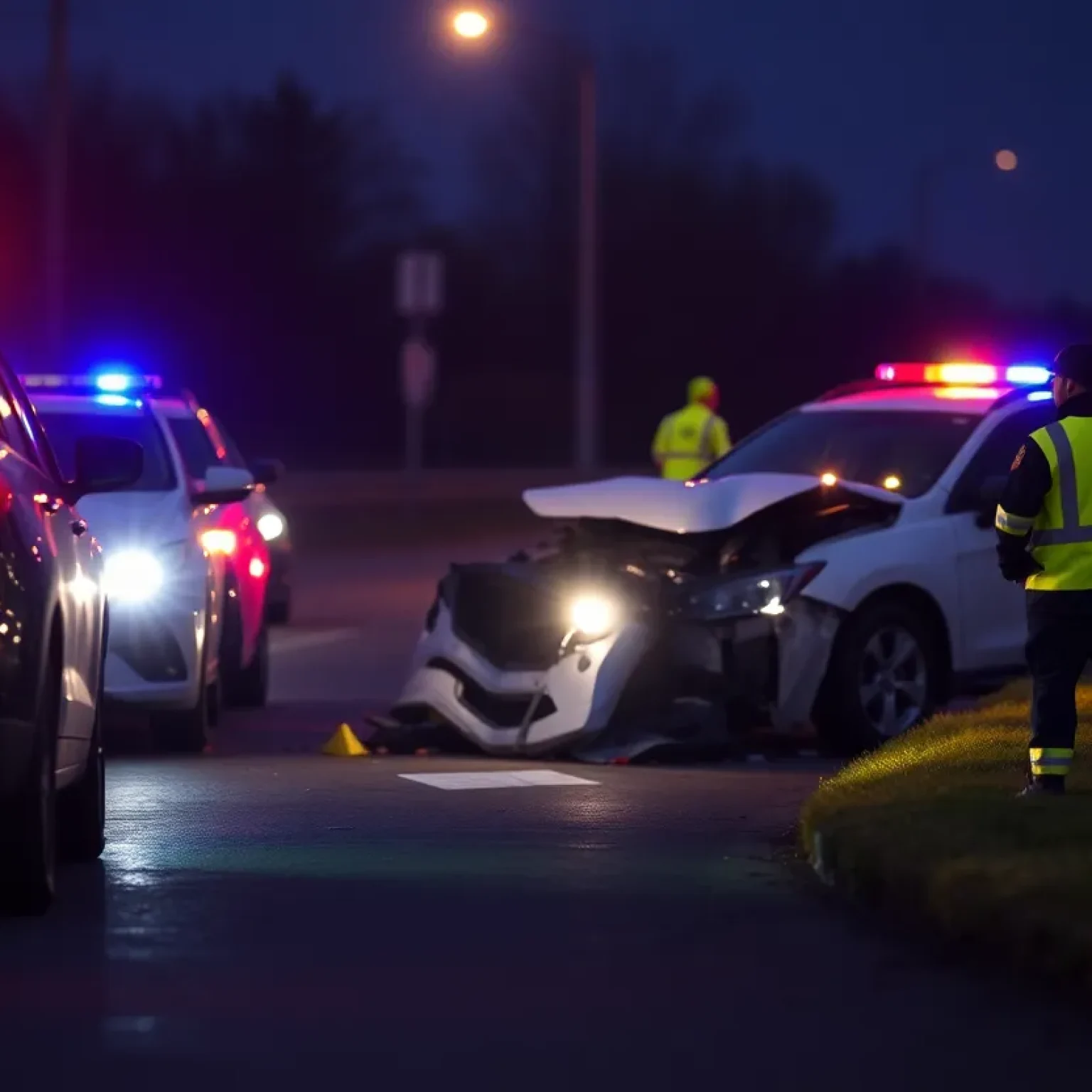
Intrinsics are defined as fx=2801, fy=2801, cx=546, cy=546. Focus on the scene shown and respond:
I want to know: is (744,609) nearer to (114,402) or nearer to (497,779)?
(497,779)

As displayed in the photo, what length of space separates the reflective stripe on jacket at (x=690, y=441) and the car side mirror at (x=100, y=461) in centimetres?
1204

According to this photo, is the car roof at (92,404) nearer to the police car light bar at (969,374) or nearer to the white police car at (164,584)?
the white police car at (164,584)

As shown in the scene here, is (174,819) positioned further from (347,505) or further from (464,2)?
(347,505)

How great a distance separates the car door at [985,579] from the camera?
13461 millimetres

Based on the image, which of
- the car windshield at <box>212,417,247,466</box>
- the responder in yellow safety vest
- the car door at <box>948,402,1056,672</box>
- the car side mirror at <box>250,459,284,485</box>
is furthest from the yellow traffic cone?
the car windshield at <box>212,417,247,466</box>

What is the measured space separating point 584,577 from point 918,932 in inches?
203

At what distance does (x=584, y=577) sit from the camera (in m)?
12.7

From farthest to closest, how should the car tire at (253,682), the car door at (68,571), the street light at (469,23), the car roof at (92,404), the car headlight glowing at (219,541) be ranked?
the street light at (469,23) < the car tire at (253,682) < the car roof at (92,404) < the car headlight glowing at (219,541) < the car door at (68,571)

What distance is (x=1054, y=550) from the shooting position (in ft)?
31.4

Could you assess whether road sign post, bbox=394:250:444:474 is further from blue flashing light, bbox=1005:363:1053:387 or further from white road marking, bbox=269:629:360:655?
blue flashing light, bbox=1005:363:1053:387

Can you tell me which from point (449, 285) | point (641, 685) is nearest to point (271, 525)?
point (641, 685)

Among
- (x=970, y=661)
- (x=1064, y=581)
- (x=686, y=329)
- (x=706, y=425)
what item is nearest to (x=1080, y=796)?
(x=1064, y=581)

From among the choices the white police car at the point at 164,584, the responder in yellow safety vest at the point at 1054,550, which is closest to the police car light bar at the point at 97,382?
the white police car at the point at 164,584

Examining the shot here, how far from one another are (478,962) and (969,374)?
7834mm
